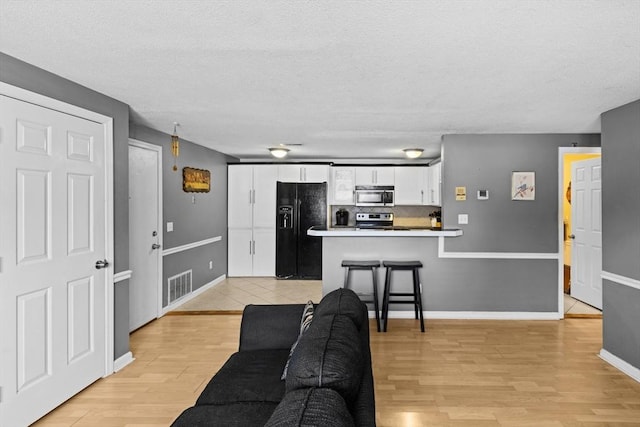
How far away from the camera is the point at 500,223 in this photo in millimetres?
5074

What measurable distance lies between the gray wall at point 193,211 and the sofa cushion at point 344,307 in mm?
3225

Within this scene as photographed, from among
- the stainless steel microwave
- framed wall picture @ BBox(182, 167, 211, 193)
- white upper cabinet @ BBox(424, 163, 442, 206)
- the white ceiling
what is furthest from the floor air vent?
white upper cabinet @ BBox(424, 163, 442, 206)

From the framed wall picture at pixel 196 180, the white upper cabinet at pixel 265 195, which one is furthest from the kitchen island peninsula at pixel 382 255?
the white upper cabinet at pixel 265 195

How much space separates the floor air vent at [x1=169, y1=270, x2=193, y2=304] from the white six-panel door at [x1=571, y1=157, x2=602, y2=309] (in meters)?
5.44

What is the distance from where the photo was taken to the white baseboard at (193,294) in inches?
209

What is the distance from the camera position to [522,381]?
3.29 meters

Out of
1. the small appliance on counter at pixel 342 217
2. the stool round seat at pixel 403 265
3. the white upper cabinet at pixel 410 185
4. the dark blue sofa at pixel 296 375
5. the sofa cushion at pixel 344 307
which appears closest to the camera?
the dark blue sofa at pixel 296 375

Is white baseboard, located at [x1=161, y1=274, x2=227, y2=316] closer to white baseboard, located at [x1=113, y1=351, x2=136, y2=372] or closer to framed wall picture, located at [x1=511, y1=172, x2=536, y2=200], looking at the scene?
white baseboard, located at [x1=113, y1=351, x2=136, y2=372]

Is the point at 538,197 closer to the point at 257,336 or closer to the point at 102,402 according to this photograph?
the point at 257,336

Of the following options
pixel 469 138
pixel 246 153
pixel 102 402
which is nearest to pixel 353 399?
pixel 102 402

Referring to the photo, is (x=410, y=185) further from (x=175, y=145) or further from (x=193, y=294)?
(x=175, y=145)

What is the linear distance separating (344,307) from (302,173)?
18.4 feet

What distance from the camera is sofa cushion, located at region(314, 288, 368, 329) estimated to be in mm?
2029

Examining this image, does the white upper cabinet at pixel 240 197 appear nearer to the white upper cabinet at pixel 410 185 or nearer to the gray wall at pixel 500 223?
the white upper cabinet at pixel 410 185
